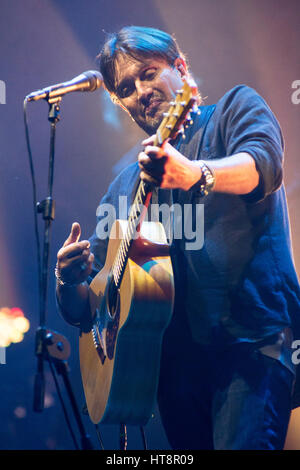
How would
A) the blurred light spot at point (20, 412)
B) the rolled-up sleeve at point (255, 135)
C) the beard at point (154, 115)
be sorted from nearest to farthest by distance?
the rolled-up sleeve at point (255, 135) → the beard at point (154, 115) → the blurred light spot at point (20, 412)

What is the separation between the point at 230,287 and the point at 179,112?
0.67m

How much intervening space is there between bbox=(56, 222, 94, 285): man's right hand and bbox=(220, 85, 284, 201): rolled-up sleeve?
2.74ft

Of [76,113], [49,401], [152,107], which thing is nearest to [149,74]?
[152,107]

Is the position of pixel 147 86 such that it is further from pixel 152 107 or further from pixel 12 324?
pixel 12 324

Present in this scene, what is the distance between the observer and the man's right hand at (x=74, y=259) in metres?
2.14

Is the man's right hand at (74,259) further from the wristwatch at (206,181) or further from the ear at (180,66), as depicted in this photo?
the ear at (180,66)

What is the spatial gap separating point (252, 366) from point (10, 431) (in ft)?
9.93

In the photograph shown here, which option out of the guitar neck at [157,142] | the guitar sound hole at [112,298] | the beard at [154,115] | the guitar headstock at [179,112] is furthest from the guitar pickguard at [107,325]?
the beard at [154,115]

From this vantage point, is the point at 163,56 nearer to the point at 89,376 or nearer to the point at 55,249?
the point at 89,376

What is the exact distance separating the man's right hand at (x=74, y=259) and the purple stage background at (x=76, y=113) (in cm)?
199

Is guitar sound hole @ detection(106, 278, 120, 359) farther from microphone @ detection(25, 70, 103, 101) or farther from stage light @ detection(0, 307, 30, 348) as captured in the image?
stage light @ detection(0, 307, 30, 348)

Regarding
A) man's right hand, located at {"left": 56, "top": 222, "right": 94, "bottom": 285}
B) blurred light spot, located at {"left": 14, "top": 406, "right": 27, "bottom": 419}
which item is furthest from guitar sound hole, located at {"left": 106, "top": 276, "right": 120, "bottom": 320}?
blurred light spot, located at {"left": 14, "top": 406, "right": 27, "bottom": 419}

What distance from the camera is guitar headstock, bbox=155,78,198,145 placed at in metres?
1.40

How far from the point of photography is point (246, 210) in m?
1.72
